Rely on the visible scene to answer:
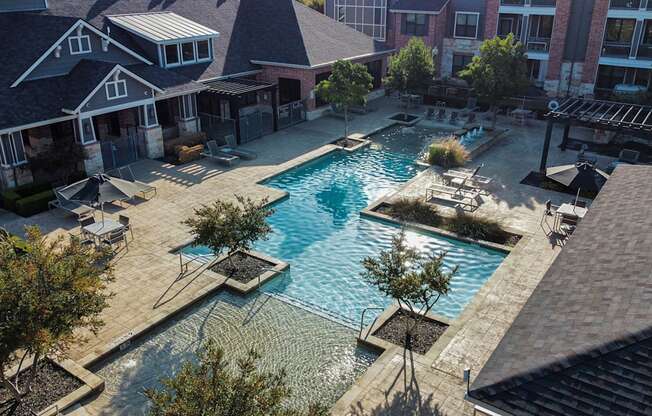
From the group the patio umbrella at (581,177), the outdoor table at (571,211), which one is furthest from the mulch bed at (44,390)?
the patio umbrella at (581,177)

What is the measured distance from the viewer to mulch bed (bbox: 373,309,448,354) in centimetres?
1528

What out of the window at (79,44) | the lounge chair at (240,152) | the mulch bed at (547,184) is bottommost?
the mulch bed at (547,184)

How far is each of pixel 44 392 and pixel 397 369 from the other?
8.82m

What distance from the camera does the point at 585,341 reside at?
8.93 meters

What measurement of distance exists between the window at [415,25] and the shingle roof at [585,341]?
3627 cm

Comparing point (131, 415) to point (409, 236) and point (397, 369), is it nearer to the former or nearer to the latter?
point (397, 369)

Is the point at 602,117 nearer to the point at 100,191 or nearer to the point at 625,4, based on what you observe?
the point at 625,4

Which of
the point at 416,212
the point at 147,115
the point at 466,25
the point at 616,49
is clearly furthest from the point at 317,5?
the point at 416,212

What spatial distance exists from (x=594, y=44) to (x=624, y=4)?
301cm

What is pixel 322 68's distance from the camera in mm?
36969

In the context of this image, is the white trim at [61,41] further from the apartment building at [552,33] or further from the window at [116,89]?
the apartment building at [552,33]

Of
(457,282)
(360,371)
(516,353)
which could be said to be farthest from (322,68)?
(516,353)

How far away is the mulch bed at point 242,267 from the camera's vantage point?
61.5 ft

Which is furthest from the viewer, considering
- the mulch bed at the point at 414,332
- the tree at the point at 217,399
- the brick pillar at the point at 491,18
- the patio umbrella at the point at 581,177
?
the brick pillar at the point at 491,18
